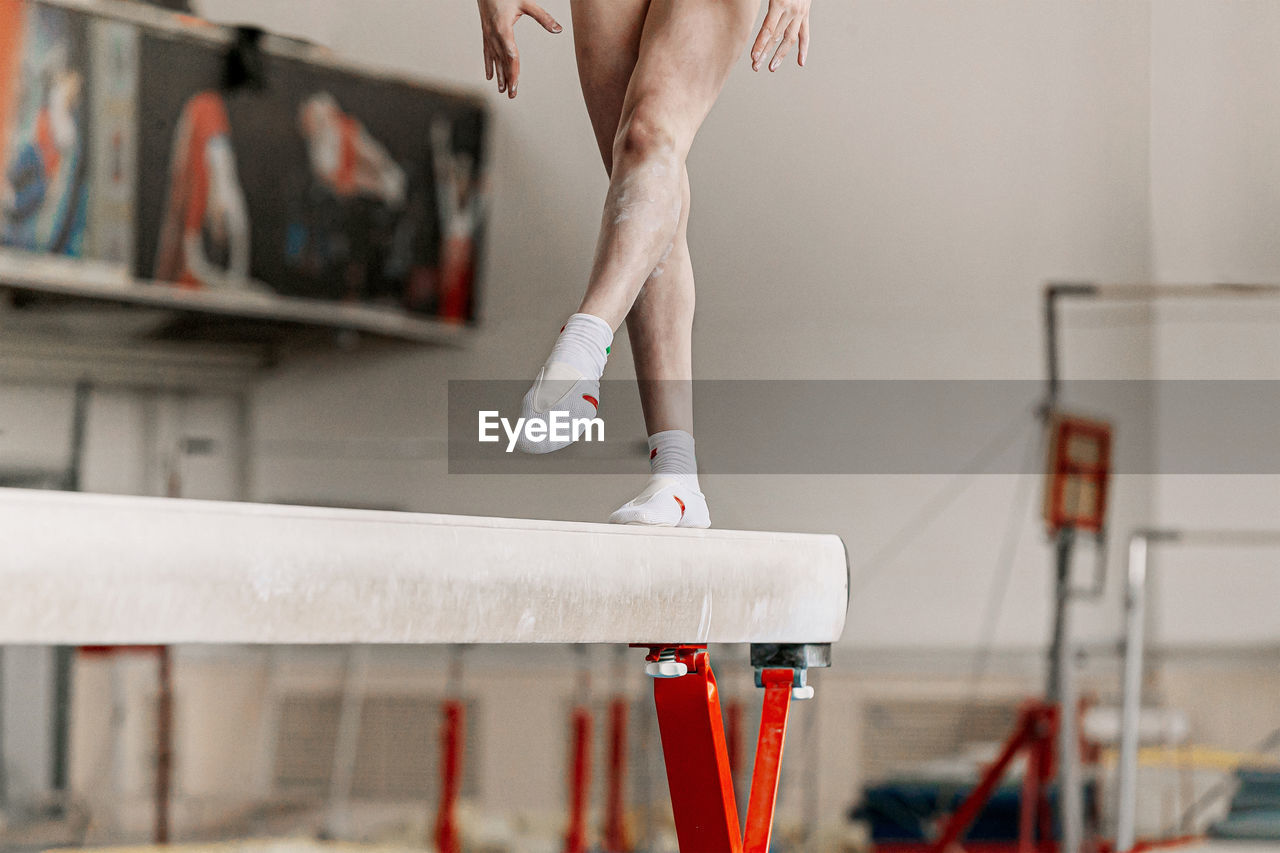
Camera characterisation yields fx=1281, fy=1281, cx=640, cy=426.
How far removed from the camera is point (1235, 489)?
4.73 m

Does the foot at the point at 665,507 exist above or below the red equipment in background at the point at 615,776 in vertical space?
above

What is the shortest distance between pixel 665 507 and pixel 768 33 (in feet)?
1.60

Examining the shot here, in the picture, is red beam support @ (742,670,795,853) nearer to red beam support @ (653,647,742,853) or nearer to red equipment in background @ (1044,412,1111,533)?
red beam support @ (653,647,742,853)

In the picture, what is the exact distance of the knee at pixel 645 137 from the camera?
3.76 feet

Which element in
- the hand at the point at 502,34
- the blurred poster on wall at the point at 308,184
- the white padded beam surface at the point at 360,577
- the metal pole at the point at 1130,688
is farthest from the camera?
the blurred poster on wall at the point at 308,184

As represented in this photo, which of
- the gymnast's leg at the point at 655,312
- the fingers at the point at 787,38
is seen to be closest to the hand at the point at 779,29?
the fingers at the point at 787,38

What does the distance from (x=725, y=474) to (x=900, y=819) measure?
4.41 ft

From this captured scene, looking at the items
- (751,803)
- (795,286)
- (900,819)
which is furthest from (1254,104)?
(751,803)

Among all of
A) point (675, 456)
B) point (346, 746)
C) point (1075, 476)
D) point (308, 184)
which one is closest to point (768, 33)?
point (675, 456)

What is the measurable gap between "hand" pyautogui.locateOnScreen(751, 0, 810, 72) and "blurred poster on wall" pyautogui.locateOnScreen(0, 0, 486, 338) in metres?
3.05

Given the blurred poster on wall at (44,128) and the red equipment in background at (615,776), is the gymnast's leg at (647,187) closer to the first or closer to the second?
the red equipment in background at (615,776)

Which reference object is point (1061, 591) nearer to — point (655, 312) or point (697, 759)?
point (655, 312)

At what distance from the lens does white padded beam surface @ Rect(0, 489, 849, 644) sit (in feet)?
1.85

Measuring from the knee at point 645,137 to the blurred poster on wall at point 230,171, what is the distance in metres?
3.10
